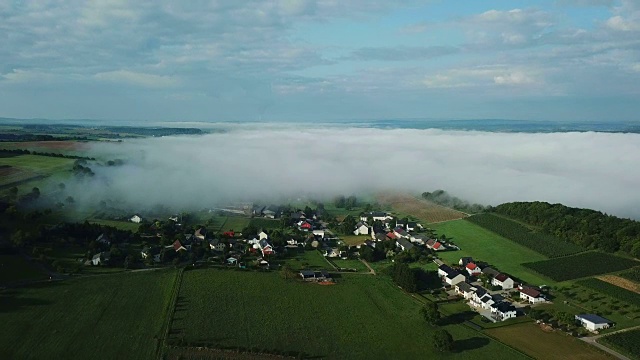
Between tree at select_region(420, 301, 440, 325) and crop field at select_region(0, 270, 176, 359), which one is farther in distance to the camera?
tree at select_region(420, 301, 440, 325)

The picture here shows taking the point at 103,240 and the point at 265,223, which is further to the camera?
the point at 265,223

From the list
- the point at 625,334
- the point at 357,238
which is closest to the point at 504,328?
the point at 625,334

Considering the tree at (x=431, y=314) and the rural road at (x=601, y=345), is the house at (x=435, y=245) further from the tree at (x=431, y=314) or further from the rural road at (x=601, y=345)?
the rural road at (x=601, y=345)

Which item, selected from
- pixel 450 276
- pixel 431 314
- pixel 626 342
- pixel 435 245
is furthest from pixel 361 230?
pixel 626 342

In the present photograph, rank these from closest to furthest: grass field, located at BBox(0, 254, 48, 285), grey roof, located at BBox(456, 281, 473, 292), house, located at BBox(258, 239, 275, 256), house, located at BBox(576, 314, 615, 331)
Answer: house, located at BBox(576, 314, 615, 331) < grass field, located at BBox(0, 254, 48, 285) < grey roof, located at BBox(456, 281, 473, 292) < house, located at BBox(258, 239, 275, 256)

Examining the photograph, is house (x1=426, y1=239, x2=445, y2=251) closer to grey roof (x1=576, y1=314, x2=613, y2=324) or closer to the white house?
grey roof (x1=576, y1=314, x2=613, y2=324)

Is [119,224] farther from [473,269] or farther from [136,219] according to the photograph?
[473,269]

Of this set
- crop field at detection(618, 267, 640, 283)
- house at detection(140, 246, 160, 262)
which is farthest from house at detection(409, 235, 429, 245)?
house at detection(140, 246, 160, 262)
